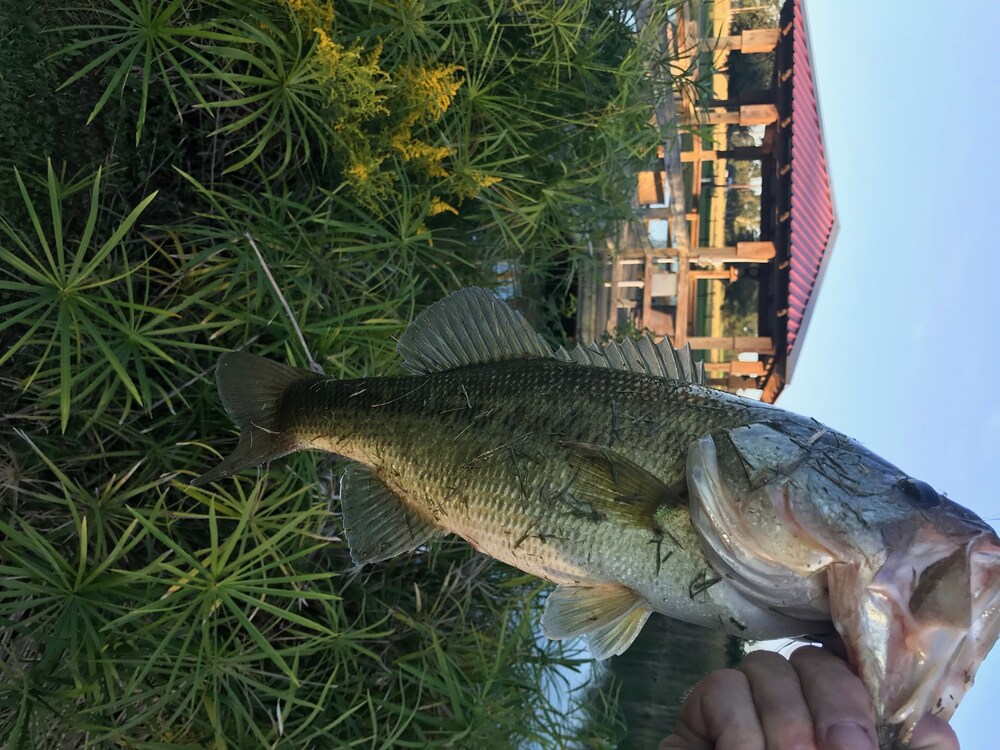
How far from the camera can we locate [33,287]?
6.56 feet

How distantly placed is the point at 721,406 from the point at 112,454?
7.43 ft

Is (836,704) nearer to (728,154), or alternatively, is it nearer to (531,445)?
(531,445)

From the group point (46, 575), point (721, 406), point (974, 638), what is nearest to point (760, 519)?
point (721, 406)

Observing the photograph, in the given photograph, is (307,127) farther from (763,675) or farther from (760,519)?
(763,675)

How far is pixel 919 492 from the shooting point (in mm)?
1406

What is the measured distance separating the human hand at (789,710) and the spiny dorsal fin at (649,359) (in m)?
0.77

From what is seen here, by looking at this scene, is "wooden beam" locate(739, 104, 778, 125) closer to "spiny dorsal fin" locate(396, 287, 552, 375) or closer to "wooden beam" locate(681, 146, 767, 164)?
"wooden beam" locate(681, 146, 767, 164)

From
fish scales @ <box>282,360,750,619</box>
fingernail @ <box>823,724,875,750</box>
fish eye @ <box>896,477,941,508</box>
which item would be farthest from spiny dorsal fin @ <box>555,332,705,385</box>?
fingernail @ <box>823,724,875,750</box>

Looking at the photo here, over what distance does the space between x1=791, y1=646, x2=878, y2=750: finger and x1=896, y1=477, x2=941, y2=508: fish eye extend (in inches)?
15.3

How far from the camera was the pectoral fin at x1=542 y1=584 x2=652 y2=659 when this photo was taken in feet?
5.28

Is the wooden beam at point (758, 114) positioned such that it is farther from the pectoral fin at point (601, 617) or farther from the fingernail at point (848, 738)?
the fingernail at point (848, 738)

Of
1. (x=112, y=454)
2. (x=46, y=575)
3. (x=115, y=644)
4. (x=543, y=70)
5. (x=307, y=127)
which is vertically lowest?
(x=115, y=644)

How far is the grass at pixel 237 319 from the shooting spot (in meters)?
2.15

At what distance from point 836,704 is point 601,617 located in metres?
0.56
